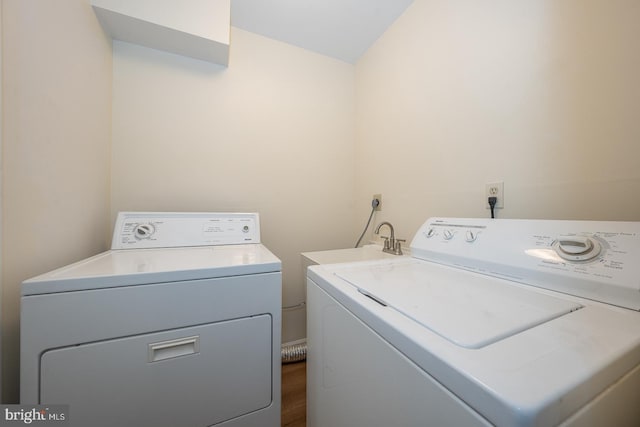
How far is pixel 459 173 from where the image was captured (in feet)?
3.65

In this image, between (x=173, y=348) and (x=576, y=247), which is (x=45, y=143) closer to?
A: (x=173, y=348)

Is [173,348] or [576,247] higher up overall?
[576,247]

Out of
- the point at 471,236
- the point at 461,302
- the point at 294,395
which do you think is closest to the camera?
the point at 461,302

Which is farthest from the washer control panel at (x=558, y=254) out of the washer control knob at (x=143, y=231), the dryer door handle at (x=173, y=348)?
the washer control knob at (x=143, y=231)

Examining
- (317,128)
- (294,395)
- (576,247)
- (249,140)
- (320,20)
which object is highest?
(320,20)

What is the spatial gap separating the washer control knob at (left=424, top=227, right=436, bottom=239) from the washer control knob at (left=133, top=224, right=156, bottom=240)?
1.39 m

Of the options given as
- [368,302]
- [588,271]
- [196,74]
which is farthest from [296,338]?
[196,74]

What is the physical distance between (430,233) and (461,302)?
1.69 feet

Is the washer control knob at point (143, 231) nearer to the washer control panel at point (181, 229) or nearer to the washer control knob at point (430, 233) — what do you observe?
the washer control panel at point (181, 229)

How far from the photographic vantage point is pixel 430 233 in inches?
39.5

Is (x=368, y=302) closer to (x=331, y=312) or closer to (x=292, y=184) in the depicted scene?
(x=331, y=312)

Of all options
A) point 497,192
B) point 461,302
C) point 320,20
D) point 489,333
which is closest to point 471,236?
point 497,192

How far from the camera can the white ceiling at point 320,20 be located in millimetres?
1391

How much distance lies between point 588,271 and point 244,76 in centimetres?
196
